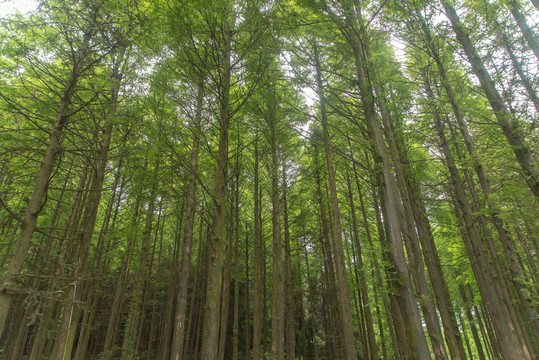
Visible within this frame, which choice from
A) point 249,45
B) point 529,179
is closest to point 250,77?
point 249,45

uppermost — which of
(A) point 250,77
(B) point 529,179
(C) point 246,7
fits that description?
(C) point 246,7

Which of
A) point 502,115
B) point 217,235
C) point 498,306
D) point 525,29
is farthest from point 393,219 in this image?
point 525,29

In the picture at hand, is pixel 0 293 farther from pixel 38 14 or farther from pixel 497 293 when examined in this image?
pixel 497 293

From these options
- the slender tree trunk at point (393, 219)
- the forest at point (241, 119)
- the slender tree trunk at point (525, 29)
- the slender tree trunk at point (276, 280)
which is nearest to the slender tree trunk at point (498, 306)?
the forest at point (241, 119)

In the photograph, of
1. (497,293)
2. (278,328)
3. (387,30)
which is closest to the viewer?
(387,30)

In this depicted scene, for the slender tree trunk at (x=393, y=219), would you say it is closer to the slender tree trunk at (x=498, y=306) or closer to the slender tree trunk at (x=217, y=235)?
the slender tree trunk at (x=217, y=235)

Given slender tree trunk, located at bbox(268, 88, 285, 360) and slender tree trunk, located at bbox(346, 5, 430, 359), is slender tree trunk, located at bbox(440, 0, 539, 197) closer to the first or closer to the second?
slender tree trunk, located at bbox(346, 5, 430, 359)

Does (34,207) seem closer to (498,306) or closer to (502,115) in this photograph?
(502,115)

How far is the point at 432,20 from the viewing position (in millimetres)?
7336

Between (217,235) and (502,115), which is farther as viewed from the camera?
(502,115)

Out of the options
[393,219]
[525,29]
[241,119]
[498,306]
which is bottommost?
[498,306]

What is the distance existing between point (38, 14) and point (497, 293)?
12039mm

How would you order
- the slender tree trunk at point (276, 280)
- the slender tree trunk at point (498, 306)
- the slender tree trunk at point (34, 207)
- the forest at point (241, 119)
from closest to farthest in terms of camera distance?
the slender tree trunk at point (34, 207) → the forest at point (241, 119) → the slender tree trunk at point (498, 306) → the slender tree trunk at point (276, 280)

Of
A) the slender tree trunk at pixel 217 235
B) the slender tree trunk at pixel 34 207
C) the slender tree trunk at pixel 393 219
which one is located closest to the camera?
the slender tree trunk at pixel 34 207
